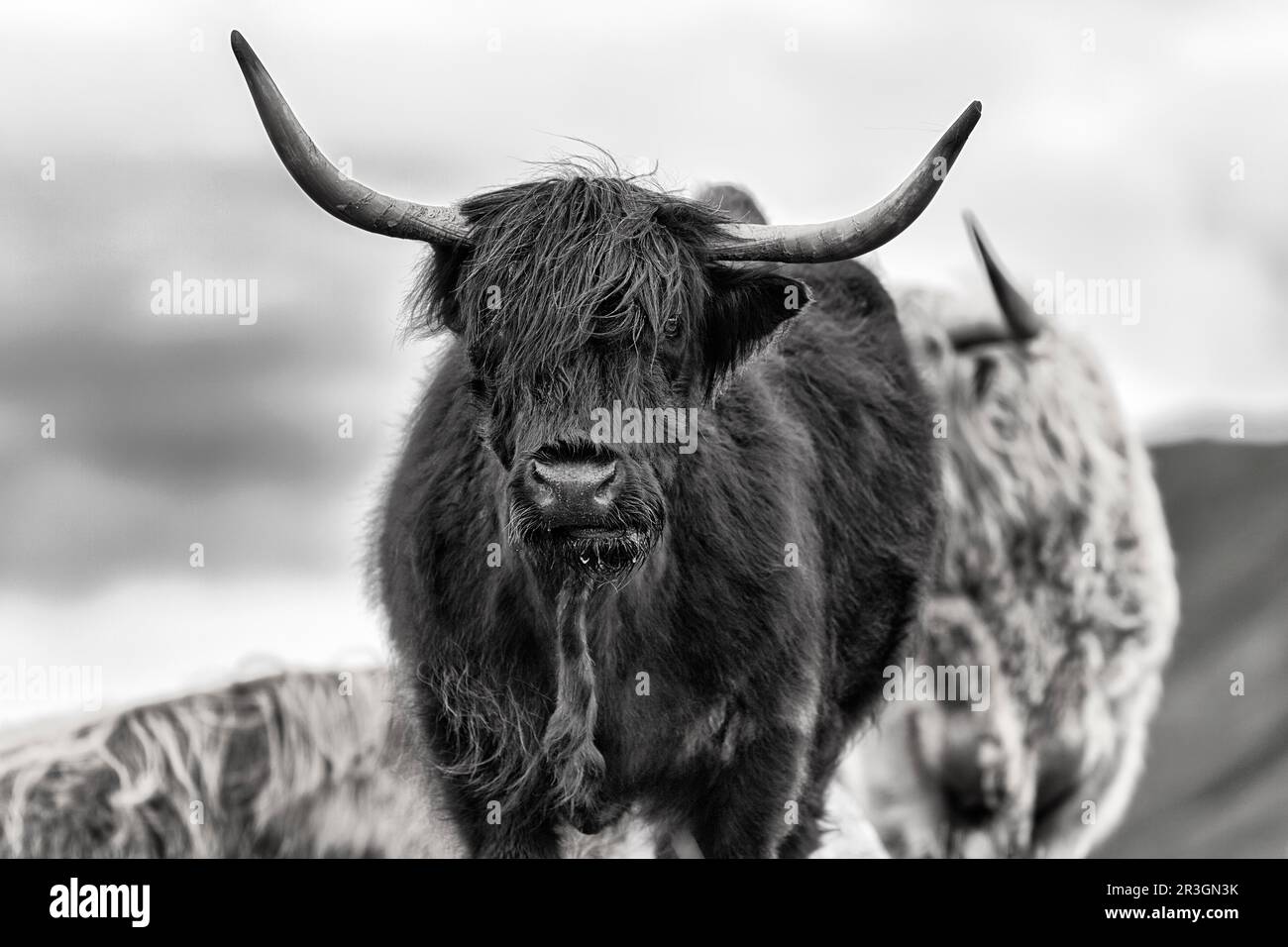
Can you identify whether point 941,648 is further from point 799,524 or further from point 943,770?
point 799,524

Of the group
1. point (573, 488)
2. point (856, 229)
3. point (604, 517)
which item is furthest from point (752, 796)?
point (856, 229)

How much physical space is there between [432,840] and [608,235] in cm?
247

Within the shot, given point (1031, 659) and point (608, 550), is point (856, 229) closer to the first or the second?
point (608, 550)

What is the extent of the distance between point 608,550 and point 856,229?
1.13 metres

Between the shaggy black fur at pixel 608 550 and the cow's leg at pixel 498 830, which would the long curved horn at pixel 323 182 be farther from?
the cow's leg at pixel 498 830

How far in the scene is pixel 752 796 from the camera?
4.74m

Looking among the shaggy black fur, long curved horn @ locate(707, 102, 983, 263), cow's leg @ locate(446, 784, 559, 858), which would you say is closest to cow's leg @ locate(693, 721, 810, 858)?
the shaggy black fur

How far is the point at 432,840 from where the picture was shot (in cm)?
538

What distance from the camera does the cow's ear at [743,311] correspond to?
438cm

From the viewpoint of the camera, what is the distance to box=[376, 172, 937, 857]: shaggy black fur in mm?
4078

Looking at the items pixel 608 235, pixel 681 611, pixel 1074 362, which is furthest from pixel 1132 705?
pixel 608 235
